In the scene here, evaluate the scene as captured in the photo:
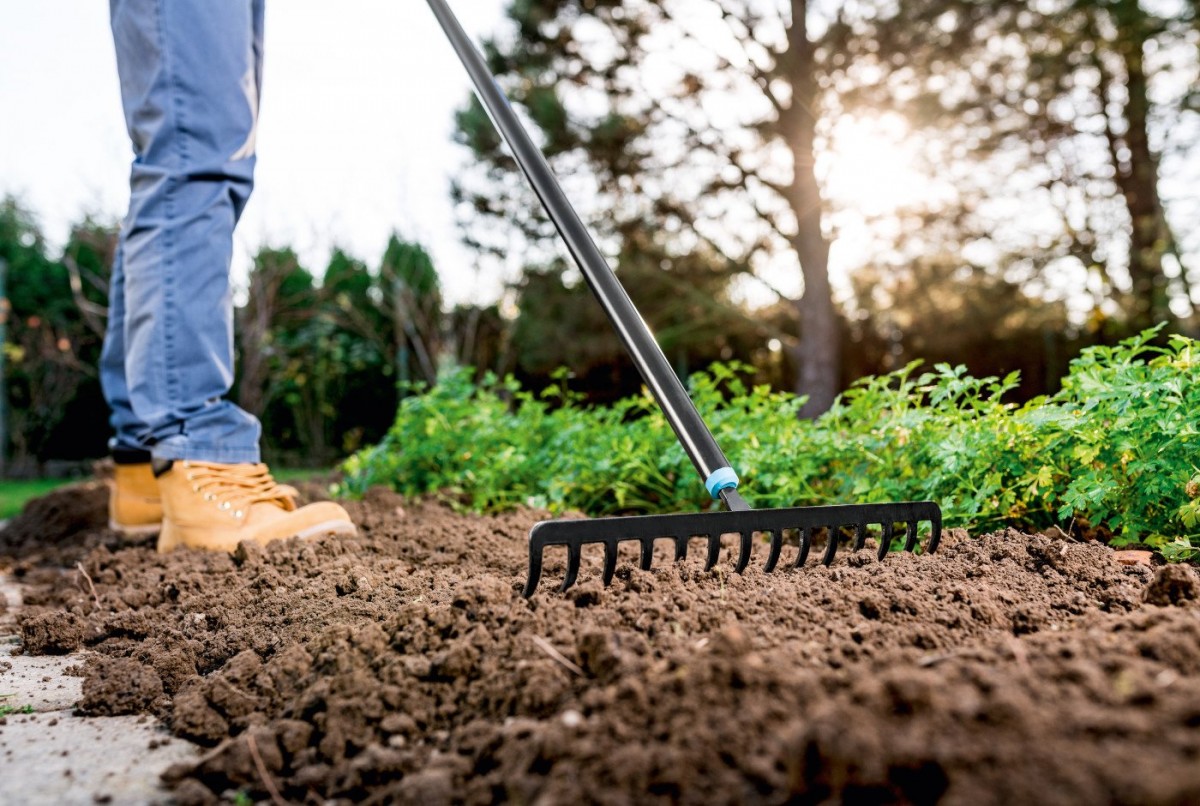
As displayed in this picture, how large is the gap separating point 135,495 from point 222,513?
74 centimetres

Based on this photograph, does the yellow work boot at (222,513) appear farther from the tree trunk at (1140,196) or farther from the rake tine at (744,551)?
the tree trunk at (1140,196)

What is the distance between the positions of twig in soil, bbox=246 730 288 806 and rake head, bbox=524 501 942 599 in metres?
0.45

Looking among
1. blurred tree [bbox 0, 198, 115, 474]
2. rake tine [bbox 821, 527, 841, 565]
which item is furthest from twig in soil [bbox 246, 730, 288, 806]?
blurred tree [bbox 0, 198, 115, 474]

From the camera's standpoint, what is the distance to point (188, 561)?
2.19 meters

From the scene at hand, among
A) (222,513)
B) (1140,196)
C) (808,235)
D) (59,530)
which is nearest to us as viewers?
(222,513)

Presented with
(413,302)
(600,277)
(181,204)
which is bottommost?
(600,277)

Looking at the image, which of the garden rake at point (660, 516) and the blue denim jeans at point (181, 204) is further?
the blue denim jeans at point (181, 204)

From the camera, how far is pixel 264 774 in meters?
1.02

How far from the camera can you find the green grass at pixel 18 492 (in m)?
5.72

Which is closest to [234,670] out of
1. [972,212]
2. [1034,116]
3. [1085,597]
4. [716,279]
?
[1085,597]

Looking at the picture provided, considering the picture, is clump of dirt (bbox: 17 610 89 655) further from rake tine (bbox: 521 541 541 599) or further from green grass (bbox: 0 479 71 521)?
green grass (bbox: 0 479 71 521)

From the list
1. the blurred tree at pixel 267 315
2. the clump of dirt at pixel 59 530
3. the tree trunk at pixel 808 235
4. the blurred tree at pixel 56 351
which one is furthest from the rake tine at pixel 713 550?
the blurred tree at pixel 56 351

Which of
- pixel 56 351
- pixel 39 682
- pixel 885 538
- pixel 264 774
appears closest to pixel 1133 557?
pixel 885 538

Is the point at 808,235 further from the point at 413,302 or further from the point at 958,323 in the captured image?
the point at 413,302
